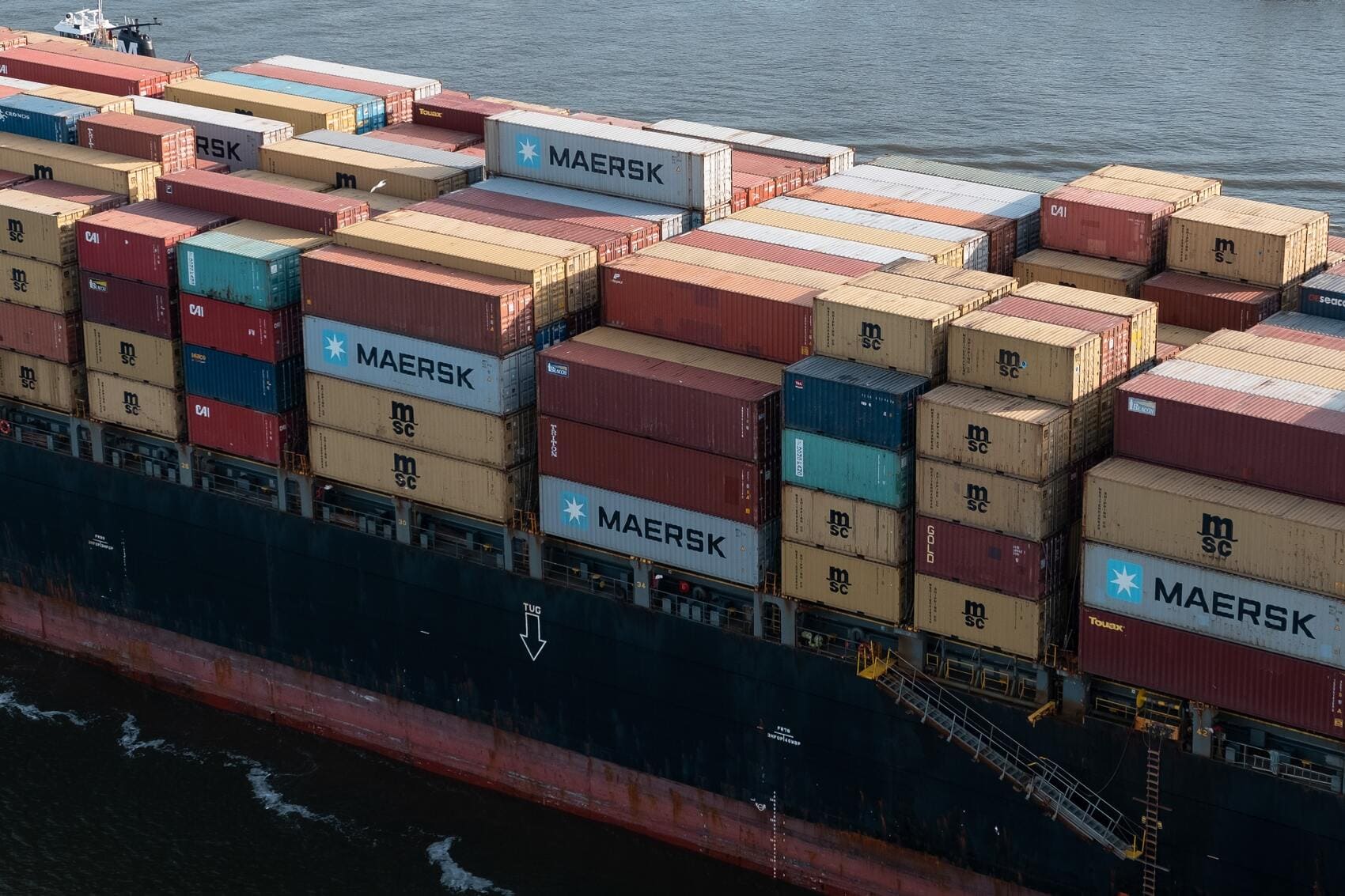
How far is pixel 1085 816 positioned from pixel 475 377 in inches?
875

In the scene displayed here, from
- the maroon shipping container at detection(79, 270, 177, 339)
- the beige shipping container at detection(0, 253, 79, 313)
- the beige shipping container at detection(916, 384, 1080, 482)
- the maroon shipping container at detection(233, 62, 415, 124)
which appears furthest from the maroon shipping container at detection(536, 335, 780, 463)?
the maroon shipping container at detection(233, 62, 415, 124)

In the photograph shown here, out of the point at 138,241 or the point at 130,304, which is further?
the point at 130,304

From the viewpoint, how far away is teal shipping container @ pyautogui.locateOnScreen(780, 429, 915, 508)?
52812 millimetres

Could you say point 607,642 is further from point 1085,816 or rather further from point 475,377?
point 1085,816

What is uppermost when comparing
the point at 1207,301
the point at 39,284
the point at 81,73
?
the point at 81,73

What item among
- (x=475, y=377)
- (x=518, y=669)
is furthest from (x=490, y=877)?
(x=475, y=377)

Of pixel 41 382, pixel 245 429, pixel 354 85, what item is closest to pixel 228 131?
pixel 354 85

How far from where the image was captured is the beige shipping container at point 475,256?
59625mm

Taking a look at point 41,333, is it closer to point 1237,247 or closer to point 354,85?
point 354,85

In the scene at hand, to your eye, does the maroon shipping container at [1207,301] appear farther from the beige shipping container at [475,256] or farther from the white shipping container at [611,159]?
the beige shipping container at [475,256]

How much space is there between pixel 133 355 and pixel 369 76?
19.9 meters

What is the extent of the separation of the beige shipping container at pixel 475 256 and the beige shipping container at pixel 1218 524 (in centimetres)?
1867

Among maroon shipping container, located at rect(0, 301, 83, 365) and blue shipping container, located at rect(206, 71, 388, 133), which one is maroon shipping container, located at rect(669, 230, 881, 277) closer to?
blue shipping container, located at rect(206, 71, 388, 133)

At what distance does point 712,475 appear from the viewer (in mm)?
55781
